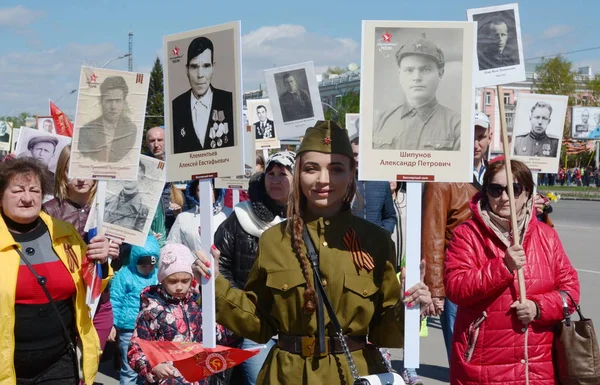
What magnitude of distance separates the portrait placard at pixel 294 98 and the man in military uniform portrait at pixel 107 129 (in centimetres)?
223

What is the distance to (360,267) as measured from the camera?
11.8ft

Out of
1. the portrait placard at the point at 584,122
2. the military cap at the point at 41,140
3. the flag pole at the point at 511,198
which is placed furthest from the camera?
the portrait placard at the point at 584,122

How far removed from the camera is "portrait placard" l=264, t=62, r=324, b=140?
23.6 ft

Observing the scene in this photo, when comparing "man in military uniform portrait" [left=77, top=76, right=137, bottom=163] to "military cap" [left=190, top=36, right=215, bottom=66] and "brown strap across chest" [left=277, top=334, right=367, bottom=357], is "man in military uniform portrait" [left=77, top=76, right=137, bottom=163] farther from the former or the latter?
"brown strap across chest" [left=277, top=334, right=367, bottom=357]

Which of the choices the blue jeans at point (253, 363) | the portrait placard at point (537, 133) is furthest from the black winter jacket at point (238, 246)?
the portrait placard at point (537, 133)

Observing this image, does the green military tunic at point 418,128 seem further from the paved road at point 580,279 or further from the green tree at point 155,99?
the green tree at point 155,99

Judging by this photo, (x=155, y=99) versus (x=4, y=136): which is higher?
(x=155, y=99)

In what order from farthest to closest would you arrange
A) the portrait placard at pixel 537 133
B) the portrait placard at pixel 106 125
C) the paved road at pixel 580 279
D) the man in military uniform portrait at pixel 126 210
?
1. the paved road at pixel 580 279
2. the portrait placard at pixel 537 133
3. the man in military uniform portrait at pixel 126 210
4. the portrait placard at pixel 106 125

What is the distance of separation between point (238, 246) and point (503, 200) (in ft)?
5.88

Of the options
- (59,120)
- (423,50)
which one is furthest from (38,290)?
(59,120)

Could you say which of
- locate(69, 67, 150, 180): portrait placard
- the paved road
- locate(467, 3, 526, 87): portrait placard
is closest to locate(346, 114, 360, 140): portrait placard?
the paved road

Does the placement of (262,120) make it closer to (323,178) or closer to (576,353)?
(576,353)

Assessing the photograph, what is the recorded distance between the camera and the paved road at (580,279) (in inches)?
321

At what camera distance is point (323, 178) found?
362 centimetres
